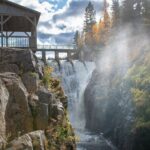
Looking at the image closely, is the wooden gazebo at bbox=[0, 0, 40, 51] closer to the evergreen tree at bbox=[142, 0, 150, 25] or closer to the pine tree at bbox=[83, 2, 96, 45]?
the evergreen tree at bbox=[142, 0, 150, 25]

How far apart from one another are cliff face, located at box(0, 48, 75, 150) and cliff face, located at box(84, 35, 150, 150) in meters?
24.8

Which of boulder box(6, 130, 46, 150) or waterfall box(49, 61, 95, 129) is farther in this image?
waterfall box(49, 61, 95, 129)

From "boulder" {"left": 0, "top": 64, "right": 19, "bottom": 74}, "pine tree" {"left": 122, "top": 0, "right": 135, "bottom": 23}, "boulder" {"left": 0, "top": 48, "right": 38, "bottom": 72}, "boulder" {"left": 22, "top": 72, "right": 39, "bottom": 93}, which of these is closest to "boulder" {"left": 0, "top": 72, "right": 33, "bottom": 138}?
"boulder" {"left": 22, "top": 72, "right": 39, "bottom": 93}

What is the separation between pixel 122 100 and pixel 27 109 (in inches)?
1544

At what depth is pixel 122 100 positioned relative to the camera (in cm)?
5841

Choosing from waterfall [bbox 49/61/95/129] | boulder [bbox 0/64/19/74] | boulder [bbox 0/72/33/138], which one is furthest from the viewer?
waterfall [bbox 49/61/95/129]

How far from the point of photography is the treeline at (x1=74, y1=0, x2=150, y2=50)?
87000 mm

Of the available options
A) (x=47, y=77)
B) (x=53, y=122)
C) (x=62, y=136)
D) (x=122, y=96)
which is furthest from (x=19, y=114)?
(x=122, y=96)

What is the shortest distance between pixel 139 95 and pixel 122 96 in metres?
6.84

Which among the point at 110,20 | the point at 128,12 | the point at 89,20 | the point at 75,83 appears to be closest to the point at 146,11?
the point at 128,12

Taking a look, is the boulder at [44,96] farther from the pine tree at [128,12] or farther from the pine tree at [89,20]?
the pine tree at [89,20]

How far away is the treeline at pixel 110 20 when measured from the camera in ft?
285

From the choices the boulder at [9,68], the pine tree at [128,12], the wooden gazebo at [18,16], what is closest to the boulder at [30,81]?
the boulder at [9,68]

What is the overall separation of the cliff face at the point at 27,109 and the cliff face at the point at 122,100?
24.8 m
